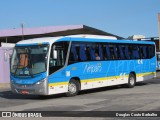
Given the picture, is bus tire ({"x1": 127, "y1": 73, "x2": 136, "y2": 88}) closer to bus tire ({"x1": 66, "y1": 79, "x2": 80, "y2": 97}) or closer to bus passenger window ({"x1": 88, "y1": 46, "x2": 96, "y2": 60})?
bus passenger window ({"x1": 88, "y1": 46, "x2": 96, "y2": 60})

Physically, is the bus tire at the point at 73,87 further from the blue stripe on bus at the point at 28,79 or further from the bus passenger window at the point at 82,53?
the blue stripe on bus at the point at 28,79

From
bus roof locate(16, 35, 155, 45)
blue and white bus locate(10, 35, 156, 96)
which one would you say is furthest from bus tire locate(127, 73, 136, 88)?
bus roof locate(16, 35, 155, 45)

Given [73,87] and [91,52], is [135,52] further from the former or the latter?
[73,87]

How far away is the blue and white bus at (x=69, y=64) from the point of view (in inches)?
738

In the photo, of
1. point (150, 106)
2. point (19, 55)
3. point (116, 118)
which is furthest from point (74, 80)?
point (116, 118)

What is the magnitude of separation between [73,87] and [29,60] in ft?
8.65

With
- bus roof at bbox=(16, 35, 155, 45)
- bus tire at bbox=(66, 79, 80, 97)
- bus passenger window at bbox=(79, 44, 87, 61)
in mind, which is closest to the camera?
bus roof at bbox=(16, 35, 155, 45)

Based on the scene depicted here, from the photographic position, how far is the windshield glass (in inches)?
736

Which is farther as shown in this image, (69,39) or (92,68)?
(92,68)

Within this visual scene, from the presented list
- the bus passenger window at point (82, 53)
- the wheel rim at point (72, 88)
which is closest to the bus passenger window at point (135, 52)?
the bus passenger window at point (82, 53)

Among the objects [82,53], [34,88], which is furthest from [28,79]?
[82,53]

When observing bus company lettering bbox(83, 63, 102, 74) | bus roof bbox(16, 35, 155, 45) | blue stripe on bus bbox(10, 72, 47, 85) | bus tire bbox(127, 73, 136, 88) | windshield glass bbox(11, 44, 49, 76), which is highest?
bus roof bbox(16, 35, 155, 45)

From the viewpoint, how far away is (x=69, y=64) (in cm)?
1983

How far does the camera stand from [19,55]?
19.6 m
